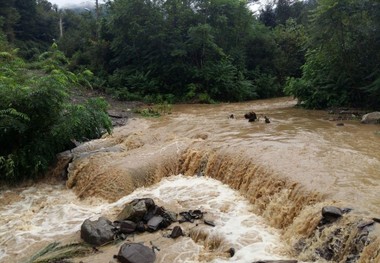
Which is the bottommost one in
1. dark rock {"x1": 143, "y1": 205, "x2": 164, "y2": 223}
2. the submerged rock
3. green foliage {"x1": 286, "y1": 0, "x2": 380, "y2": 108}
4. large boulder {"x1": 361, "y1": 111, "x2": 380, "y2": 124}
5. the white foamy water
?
the white foamy water

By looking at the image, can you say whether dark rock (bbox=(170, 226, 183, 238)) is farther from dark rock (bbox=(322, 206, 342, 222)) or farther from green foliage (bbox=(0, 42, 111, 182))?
green foliage (bbox=(0, 42, 111, 182))

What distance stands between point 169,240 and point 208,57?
19.6m

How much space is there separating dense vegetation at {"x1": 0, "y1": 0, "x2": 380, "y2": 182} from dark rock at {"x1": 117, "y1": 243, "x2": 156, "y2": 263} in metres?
5.10

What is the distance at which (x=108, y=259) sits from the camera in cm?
588

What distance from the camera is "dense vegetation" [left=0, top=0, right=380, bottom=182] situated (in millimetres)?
10133

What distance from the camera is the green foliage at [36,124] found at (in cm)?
959

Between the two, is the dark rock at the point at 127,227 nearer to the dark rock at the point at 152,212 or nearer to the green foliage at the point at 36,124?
the dark rock at the point at 152,212

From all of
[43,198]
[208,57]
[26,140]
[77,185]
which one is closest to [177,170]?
[77,185]

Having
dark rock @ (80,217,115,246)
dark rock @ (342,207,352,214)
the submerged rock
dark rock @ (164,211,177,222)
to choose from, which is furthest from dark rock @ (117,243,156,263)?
dark rock @ (342,207,352,214)

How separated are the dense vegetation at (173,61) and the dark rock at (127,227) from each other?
4.31 metres

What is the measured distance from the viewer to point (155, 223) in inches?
270

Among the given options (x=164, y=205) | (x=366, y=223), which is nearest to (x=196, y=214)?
(x=164, y=205)

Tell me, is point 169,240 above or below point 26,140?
below

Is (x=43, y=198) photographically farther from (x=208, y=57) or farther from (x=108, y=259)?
(x=208, y=57)
